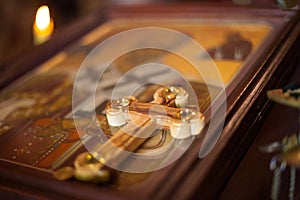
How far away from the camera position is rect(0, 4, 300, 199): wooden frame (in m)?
0.80

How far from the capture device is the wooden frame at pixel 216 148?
0.80 meters

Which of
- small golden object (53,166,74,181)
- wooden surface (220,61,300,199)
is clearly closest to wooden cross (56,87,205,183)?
small golden object (53,166,74,181)

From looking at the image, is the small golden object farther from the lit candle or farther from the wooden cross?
the lit candle

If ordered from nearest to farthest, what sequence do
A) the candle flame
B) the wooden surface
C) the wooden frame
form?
1. the wooden frame
2. the wooden surface
3. the candle flame

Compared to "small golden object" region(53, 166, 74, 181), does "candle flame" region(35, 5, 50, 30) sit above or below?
above

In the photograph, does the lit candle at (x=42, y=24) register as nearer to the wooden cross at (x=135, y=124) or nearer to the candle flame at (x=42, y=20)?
the candle flame at (x=42, y=20)

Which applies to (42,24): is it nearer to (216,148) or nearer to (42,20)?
(42,20)

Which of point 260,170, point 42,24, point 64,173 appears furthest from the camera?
point 42,24

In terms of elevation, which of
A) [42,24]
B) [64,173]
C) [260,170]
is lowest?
[260,170]

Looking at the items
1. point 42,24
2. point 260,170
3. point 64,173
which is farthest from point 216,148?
point 42,24

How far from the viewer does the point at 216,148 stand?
88 cm

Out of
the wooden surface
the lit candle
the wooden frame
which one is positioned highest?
the lit candle

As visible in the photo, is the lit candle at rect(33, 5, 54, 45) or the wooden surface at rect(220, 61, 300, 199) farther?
the lit candle at rect(33, 5, 54, 45)

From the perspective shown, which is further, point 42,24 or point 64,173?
point 42,24
